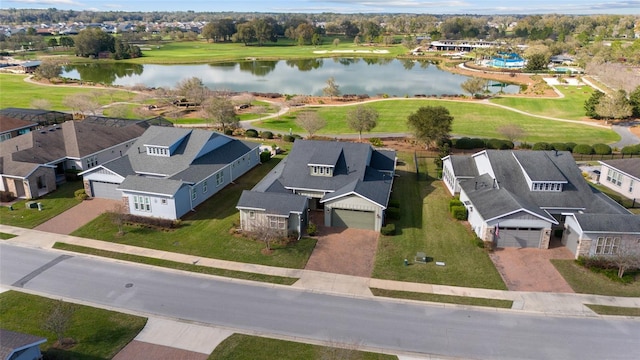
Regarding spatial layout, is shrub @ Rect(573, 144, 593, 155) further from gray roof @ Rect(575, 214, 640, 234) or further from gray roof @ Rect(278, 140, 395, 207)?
gray roof @ Rect(278, 140, 395, 207)

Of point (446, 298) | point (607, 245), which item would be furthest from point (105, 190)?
point (607, 245)

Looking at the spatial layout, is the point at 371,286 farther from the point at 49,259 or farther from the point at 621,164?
the point at 621,164

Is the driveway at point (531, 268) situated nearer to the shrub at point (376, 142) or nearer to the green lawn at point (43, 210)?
the shrub at point (376, 142)

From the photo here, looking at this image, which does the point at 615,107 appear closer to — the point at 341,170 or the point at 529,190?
the point at 529,190

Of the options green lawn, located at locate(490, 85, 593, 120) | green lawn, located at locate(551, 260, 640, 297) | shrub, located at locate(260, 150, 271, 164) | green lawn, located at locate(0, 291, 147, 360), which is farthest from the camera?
green lawn, located at locate(490, 85, 593, 120)

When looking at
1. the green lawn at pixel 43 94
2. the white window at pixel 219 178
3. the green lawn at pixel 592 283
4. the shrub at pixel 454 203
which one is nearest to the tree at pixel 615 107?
the shrub at pixel 454 203

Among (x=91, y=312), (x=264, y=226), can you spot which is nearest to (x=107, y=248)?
(x=91, y=312)

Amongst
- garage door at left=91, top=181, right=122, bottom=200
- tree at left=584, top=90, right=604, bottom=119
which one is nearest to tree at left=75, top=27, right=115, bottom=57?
garage door at left=91, top=181, right=122, bottom=200
